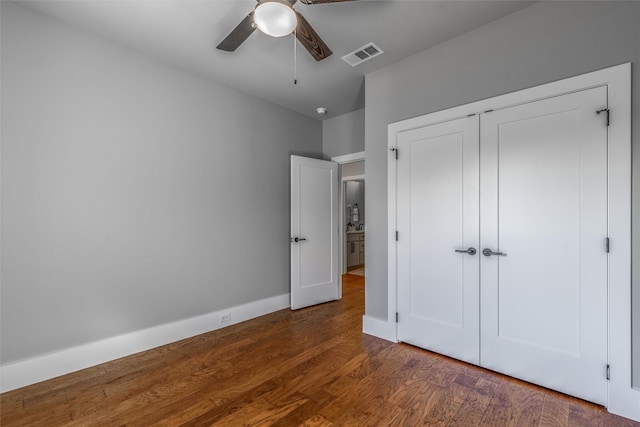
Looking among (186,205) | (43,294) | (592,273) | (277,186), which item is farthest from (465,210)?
(43,294)

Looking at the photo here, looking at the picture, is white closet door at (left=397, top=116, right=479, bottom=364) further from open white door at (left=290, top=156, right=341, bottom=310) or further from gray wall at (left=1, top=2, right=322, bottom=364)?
gray wall at (left=1, top=2, right=322, bottom=364)

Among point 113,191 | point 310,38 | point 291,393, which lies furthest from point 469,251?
point 113,191

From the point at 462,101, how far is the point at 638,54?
1.05 metres

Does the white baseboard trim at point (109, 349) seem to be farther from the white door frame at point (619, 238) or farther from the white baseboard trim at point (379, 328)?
the white door frame at point (619, 238)

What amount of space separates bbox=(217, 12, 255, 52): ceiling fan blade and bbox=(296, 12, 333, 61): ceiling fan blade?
Answer: 0.31 meters

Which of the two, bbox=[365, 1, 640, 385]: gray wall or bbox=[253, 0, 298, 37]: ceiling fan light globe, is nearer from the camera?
bbox=[253, 0, 298, 37]: ceiling fan light globe

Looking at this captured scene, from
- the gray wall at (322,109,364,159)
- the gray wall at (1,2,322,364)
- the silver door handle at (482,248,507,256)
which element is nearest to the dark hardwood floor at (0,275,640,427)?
the gray wall at (1,2,322,364)

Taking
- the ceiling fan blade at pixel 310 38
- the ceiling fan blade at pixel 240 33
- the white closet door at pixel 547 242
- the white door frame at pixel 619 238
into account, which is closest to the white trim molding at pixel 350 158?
the white closet door at pixel 547 242

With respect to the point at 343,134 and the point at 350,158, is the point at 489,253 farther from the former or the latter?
the point at 343,134

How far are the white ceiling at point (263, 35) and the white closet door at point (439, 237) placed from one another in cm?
81

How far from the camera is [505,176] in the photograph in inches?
89.8

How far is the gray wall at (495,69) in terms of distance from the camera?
184cm

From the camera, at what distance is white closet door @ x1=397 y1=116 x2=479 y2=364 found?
2.46m

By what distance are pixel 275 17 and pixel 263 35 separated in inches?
40.0
